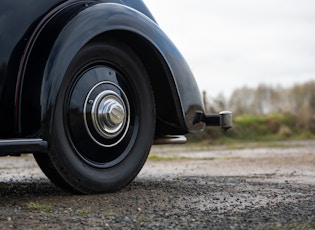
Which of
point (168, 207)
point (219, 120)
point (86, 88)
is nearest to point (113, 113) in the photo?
point (86, 88)

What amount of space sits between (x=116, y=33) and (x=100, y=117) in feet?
2.14

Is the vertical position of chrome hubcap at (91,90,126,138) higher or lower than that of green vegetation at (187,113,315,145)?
A: higher

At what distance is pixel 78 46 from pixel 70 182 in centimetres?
86

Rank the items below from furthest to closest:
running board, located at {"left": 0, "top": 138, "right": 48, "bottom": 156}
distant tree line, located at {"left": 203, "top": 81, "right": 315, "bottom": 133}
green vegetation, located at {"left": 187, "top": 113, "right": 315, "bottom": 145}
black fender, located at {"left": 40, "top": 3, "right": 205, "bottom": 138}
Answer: distant tree line, located at {"left": 203, "top": 81, "right": 315, "bottom": 133}
green vegetation, located at {"left": 187, "top": 113, "right": 315, "bottom": 145}
black fender, located at {"left": 40, "top": 3, "right": 205, "bottom": 138}
running board, located at {"left": 0, "top": 138, "right": 48, "bottom": 156}

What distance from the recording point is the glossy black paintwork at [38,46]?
352 cm

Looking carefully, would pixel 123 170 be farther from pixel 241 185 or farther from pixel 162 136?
pixel 241 185

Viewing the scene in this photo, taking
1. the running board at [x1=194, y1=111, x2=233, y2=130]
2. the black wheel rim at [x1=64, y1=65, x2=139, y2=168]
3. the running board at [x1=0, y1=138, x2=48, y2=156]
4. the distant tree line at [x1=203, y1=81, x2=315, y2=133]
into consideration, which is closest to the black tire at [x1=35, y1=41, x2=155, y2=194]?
the black wheel rim at [x1=64, y1=65, x2=139, y2=168]

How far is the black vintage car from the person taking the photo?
356 cm

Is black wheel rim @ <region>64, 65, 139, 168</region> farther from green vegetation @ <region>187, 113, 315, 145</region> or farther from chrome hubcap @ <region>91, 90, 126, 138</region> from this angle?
green vegetation @ <region>187, 113, 315, 145</region>

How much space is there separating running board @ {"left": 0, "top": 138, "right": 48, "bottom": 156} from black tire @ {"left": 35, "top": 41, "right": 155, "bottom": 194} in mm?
116

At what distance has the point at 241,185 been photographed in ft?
15.6

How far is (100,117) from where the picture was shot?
12.4 ft

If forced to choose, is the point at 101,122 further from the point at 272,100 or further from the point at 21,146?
the point at 272,100

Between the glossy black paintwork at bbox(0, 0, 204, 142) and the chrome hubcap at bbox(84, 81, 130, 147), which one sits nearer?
the glossy black paintwork at bbox(0, 0, 204, 142)
